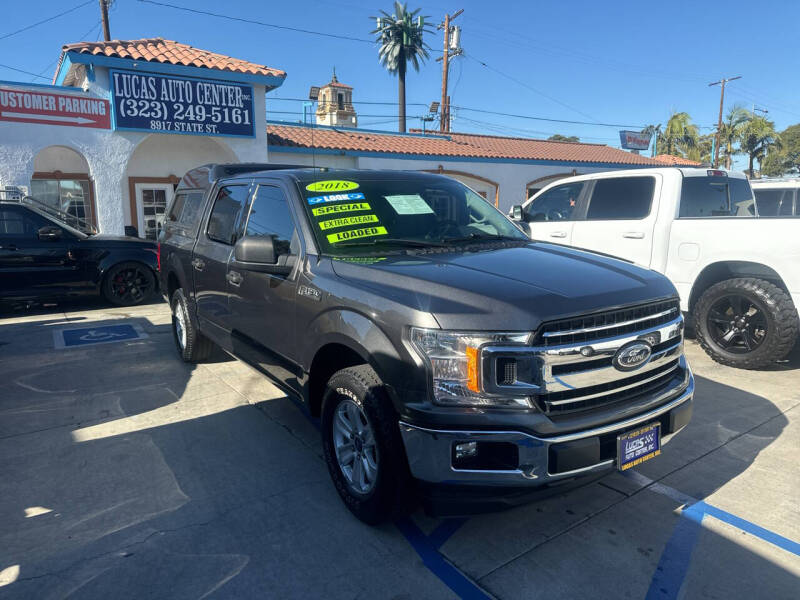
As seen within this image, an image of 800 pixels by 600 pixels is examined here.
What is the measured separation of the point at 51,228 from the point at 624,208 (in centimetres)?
837

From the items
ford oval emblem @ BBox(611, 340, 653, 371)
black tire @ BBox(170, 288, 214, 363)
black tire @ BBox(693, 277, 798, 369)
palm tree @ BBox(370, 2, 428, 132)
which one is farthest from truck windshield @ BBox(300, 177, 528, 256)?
palm tree @ BBox(370, 2, 428, 132)

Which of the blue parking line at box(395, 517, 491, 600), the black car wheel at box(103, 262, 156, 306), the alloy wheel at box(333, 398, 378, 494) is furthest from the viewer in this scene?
the black car wheel at box(103, 262, 156, 306)

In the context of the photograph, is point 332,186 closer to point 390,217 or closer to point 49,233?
point 390,217

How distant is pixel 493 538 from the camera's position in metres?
2.92

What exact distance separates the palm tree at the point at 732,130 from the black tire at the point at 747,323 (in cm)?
5324

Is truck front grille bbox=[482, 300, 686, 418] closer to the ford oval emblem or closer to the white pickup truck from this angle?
the ford oval emblem

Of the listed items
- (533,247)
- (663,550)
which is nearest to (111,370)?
(533,247)

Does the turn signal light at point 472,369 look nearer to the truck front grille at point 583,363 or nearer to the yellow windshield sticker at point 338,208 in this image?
the truck front grille at point 583,363

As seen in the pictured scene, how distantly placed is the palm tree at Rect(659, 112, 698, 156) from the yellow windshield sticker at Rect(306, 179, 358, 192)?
53515 mm

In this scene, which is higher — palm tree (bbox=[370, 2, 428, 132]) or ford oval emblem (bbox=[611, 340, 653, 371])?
palm tree (bbox=[370, 2, 428, 132])

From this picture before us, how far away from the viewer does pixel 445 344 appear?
8.17ft

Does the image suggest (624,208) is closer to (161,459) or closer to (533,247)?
(533,247)

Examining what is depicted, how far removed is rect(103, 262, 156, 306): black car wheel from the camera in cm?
924

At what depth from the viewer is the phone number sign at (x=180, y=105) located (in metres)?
11.9
